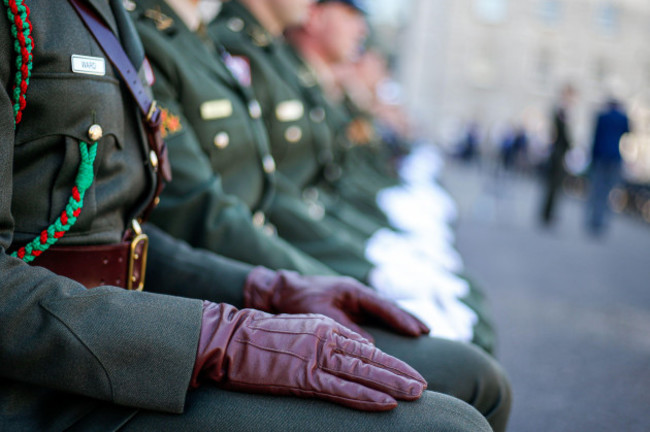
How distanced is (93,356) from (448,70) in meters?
36.4

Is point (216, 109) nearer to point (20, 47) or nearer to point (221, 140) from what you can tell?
point (221, 140)

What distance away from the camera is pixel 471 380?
136 cm

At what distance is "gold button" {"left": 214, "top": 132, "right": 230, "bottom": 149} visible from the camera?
2.11m

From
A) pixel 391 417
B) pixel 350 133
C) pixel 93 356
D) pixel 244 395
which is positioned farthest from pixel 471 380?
pixel 350 133

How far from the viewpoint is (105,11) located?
1.25 m

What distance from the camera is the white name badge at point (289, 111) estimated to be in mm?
2915

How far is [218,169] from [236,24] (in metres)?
1.06

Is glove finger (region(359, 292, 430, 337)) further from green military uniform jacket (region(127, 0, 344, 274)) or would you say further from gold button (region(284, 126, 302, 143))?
gold button (region(284, 126, 302, 143))

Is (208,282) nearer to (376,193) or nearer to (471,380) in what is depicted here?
(471,380)

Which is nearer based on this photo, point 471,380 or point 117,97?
point 117,97

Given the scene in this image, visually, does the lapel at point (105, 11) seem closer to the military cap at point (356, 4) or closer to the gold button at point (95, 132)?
A: the gold button at point (95, 132)

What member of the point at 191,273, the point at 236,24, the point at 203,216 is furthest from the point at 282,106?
the point at 191,273

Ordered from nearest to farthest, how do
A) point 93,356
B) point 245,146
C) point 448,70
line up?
point 93,356, point 245,146, point 448,70

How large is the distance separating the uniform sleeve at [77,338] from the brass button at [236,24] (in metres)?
1.93
